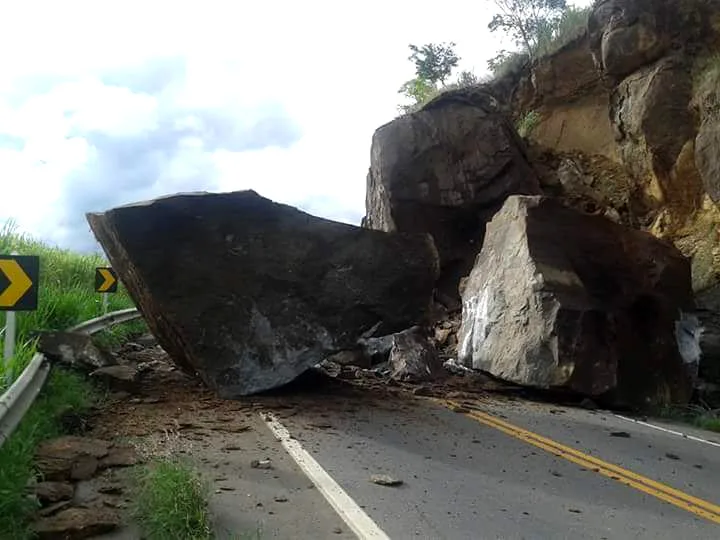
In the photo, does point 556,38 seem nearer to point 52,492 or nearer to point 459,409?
point 459,409

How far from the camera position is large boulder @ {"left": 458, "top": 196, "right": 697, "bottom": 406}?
11.2 m

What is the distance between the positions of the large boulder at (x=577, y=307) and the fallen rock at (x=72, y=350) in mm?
6114

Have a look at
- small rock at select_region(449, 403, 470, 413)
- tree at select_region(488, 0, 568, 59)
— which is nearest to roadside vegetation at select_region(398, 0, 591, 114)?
tree at select_region(488, 0, 568, 59)

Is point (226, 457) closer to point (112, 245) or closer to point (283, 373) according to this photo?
point (283, 373)

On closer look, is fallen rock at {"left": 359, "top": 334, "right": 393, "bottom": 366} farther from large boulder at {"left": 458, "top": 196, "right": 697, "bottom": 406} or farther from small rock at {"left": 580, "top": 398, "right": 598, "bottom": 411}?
small rock at {"left": 580, "top": 398, "right": 598, "bottom": 411}

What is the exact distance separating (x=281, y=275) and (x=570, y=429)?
427 cm

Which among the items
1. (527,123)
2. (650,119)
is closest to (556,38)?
(527,123)

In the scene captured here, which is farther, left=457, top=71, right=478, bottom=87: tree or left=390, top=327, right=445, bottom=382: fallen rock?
left=457, top=71, right=478, bottom=87: tree

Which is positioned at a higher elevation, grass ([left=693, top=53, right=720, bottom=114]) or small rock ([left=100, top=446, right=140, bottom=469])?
grass ([left=693, top=53, right=720, bottom=114])

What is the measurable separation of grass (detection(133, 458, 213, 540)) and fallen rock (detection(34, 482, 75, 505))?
451 mm

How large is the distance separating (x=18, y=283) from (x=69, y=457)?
8.98 ft

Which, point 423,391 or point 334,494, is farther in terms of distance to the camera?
point 423,391

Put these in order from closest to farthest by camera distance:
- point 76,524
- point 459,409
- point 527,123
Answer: point 76,524
point 459,409
point 527,123

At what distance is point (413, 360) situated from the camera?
41.8ft
